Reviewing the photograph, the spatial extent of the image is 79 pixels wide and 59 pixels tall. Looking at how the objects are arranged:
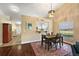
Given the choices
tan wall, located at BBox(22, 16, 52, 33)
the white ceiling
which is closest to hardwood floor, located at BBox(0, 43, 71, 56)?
tan wall, located at BBox(22, 16, 52, 33)

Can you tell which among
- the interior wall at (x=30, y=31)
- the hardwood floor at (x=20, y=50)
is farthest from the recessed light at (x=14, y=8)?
the hardwood floor at (x=20, y=50)

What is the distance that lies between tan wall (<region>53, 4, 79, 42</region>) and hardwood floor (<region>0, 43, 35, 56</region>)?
0.73 m

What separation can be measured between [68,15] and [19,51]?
134 cm

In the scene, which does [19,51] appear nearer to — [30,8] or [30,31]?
[30,31]

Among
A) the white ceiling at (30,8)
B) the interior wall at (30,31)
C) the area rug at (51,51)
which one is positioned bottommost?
the area rug at (51,51)

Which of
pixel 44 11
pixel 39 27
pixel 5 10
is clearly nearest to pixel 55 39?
pixel 39 27

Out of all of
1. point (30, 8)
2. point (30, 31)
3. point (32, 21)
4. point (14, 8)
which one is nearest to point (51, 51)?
point (30, 31)

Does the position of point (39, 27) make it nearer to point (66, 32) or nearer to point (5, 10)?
point (66, 32)

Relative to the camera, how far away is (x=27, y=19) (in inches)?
102

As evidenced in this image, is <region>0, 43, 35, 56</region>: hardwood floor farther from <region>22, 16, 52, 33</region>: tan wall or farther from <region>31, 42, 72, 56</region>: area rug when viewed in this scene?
<region>22, 16, 52, 33</region>: tan wall

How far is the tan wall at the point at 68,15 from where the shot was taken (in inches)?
101

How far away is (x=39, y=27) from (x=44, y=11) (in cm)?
37

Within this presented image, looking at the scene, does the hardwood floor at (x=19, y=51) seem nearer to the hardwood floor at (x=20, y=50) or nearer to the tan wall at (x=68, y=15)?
the hardwood floor at (x=20, y=50)

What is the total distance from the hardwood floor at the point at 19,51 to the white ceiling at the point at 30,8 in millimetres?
721
